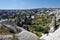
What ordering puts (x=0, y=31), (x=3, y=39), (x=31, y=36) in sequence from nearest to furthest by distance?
(x=3, y=39) < (x=31, y=36) < (x=0, y=31)

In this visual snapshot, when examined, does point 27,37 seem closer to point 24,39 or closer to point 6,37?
point 24,39

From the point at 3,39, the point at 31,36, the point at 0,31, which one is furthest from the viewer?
the point at 0,31

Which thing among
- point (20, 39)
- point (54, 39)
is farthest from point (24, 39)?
point (54, 39)

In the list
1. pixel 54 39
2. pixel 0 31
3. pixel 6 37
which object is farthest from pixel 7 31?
pixel 54 39

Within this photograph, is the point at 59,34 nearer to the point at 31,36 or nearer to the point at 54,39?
the point at 54,39

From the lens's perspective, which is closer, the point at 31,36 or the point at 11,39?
the point at 11,39

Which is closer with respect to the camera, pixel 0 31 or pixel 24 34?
pixel 24 34

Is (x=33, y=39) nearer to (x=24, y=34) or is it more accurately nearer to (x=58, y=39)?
(x=24, y=34)

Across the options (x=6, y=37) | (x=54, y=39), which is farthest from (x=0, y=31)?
(x=54, y=39)
